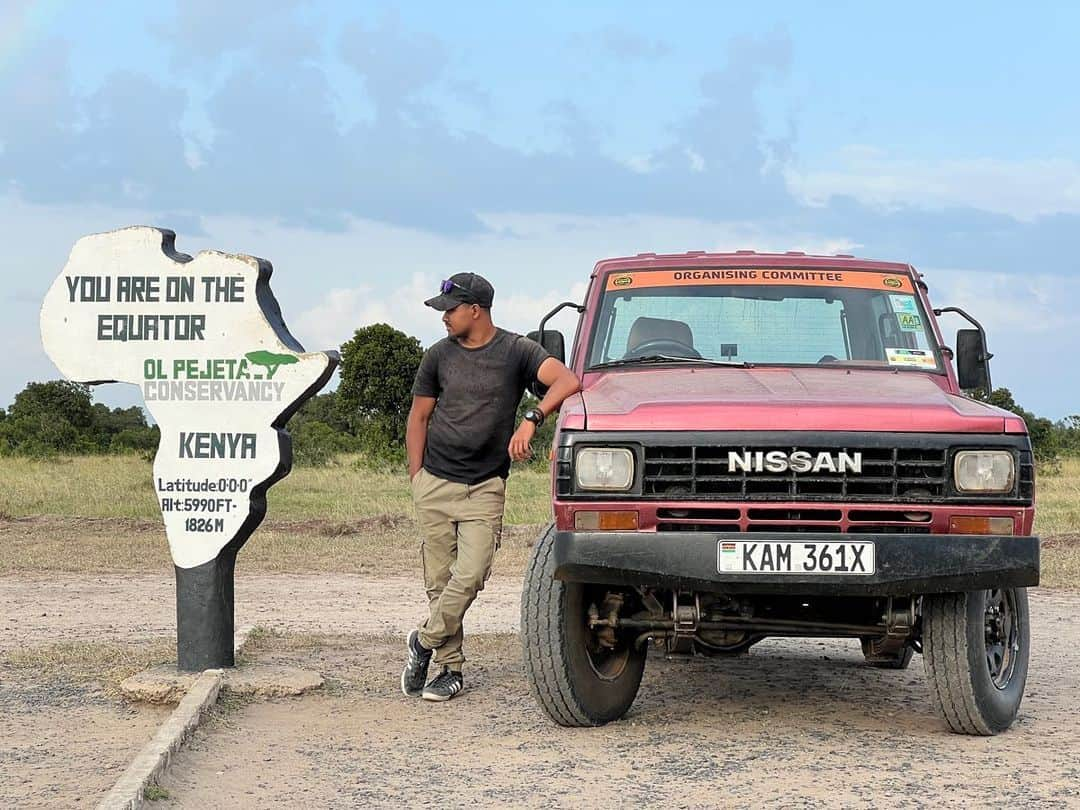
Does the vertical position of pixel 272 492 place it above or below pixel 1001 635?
above

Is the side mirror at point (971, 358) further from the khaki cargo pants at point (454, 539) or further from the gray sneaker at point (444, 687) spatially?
the gray sneaker at point (444, 687)

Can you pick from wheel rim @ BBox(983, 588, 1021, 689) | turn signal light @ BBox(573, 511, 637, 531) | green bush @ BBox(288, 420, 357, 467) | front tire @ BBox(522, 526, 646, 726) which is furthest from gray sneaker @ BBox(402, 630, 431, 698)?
green bush @ BBox(288, 420, 357, 467)

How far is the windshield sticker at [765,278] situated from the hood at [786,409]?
1.18 m

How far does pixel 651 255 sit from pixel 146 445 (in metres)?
34.7

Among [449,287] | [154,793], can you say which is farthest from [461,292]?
[154,793]

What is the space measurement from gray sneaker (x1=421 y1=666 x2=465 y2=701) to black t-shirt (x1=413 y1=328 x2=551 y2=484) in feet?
3.35

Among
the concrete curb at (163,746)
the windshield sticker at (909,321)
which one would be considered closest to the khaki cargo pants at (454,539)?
the concrete curb at (163,746)

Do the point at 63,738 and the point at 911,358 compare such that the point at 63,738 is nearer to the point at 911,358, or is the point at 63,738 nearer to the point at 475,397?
the point at 475,397

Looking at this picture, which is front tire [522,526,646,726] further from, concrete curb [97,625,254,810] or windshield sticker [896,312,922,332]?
windshield sticker [896,312,922,332]

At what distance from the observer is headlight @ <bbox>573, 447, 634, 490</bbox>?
5.95 metres

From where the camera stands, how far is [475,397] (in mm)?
7141

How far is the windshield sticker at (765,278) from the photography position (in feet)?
25.4

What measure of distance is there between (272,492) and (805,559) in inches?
690

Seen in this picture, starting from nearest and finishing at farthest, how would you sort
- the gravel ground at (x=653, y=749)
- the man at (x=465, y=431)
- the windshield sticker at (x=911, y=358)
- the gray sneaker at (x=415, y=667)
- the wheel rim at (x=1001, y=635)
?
the gravel ground at (x=653, y=749) → the wheel rim at (x=1001, y=635) → the man at (x=465, y=431) → the windshield sticker at (x=911, y=358) → the gray sneaker at (x=415, y=667)
